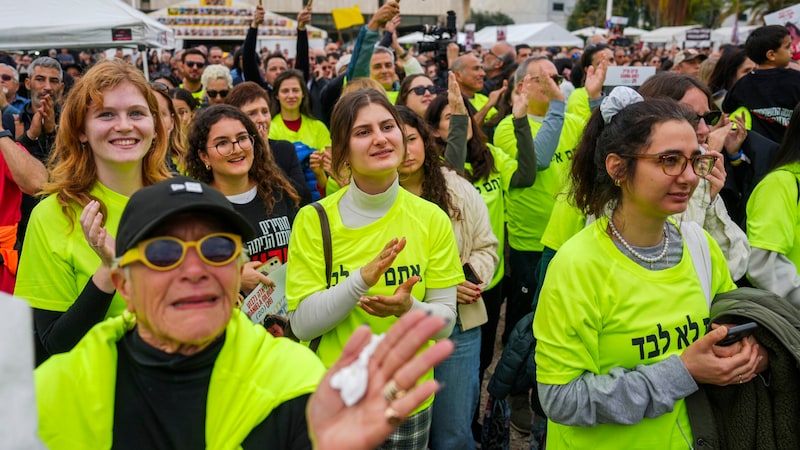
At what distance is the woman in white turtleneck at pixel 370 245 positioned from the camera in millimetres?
2854

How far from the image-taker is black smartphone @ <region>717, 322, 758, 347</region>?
224 cm

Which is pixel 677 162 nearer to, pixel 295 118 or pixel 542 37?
pixel 295 118

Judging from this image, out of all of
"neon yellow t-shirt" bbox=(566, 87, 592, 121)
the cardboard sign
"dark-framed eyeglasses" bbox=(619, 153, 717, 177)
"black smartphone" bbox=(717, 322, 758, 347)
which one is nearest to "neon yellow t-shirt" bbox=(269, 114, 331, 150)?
"neon yellow t-shirt" bbox=(566, 87, 592, 121)

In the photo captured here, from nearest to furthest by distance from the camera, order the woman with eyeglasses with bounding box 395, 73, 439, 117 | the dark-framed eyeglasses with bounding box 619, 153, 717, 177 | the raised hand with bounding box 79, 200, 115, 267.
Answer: the raised hand with bounding box 79, 200, 115, 267 < the dark-framed eyeglasses with bounding box 619, 153, 717, 177 < the woman with eyeglasses with bounding box 395, 73, 439, 117

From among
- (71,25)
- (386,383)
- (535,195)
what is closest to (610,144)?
(386,383)

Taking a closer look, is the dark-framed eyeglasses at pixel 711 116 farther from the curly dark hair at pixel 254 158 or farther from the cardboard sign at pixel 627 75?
the curly dark hair at pixel 254 158

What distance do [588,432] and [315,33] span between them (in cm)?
3223

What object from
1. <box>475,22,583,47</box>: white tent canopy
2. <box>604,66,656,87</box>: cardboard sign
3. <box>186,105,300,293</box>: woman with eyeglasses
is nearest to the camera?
<box>186,105,300,293</box>: woman with eyeglasses

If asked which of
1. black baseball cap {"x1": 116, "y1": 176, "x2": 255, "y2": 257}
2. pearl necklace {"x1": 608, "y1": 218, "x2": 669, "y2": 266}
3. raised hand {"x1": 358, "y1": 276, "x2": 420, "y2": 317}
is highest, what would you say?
black baseball cap {"x1": 116, "y1": 176, "x2": 255, "y2": 257}

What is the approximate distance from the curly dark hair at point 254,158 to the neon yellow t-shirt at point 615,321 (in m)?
1.85

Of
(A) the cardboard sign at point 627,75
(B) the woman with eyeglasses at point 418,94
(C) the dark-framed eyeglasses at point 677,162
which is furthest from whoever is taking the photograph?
Result: (A) the cardboard sign at point 627,75

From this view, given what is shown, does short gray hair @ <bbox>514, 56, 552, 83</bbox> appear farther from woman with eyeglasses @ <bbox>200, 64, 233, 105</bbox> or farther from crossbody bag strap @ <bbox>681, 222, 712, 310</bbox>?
crossbody bag strap @ <bbox>681, 222, 712, 310</bbox>

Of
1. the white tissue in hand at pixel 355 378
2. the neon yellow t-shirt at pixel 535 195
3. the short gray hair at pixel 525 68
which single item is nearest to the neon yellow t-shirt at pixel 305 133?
the neon yellow t-shirt at pixel 535 195

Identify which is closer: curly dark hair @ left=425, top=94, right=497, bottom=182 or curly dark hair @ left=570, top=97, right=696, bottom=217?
curly dark hair @ left=570, top=97, right=696, bottom=217
